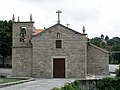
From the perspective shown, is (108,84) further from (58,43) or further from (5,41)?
(5,41)

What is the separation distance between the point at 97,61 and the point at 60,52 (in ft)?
23.2

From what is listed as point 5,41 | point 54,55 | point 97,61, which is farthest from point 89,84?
point 5,41

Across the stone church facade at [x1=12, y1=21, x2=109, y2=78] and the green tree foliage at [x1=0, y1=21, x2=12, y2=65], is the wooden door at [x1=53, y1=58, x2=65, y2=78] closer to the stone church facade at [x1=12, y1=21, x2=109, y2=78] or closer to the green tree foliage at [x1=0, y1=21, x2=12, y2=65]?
the stone church facade at [x1=12, y1=21, x2=109, y2=78]

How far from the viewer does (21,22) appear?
1718 inches

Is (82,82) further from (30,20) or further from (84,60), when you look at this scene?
(30,20)

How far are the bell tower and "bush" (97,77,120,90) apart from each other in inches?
433

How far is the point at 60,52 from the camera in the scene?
4222 cm

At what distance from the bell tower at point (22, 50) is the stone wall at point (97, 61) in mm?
9063

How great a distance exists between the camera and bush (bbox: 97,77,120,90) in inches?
1389

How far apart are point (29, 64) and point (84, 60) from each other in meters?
7.08

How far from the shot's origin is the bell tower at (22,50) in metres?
42.9

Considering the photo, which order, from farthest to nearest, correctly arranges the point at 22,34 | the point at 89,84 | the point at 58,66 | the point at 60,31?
the point at 22,34 → the point at 58,66 → the point at 60,31 → the point at 89,84

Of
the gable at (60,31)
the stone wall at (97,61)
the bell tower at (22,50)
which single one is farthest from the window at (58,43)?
the stone wall at (97,61)

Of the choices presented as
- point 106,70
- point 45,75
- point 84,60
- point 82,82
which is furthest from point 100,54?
point 82,82
